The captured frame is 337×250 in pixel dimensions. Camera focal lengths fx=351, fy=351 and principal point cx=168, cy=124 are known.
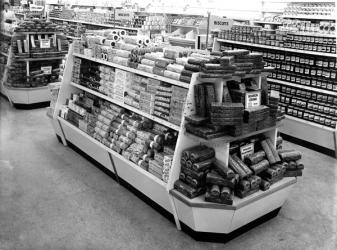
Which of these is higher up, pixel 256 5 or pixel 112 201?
pixel 256 5

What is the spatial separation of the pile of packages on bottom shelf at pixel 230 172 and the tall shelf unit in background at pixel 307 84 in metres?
2.40

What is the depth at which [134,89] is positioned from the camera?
4.04 meters

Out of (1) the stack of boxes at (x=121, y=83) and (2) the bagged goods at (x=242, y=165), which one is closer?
(2) the bagged goods at (x=242, y=165)

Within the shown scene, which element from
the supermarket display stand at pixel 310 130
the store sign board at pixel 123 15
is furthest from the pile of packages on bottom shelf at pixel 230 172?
the store sign board at pixel 123 15

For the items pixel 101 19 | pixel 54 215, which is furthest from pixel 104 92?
pixel 101 19

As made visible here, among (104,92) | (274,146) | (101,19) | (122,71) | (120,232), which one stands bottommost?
(120,232)

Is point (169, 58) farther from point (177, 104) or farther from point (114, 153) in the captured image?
point (114, 153)

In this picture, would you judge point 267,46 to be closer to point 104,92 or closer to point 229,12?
point 104,92

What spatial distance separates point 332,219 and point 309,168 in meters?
1.43

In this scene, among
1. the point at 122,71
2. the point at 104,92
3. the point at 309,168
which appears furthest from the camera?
the point at 309,168

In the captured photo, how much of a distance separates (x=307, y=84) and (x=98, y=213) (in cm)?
397

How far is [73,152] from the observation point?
524cm

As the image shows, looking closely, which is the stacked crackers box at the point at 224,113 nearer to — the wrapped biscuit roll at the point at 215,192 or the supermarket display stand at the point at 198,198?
the supermarket display stand at the point at 198,198

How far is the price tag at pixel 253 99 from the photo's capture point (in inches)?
126
